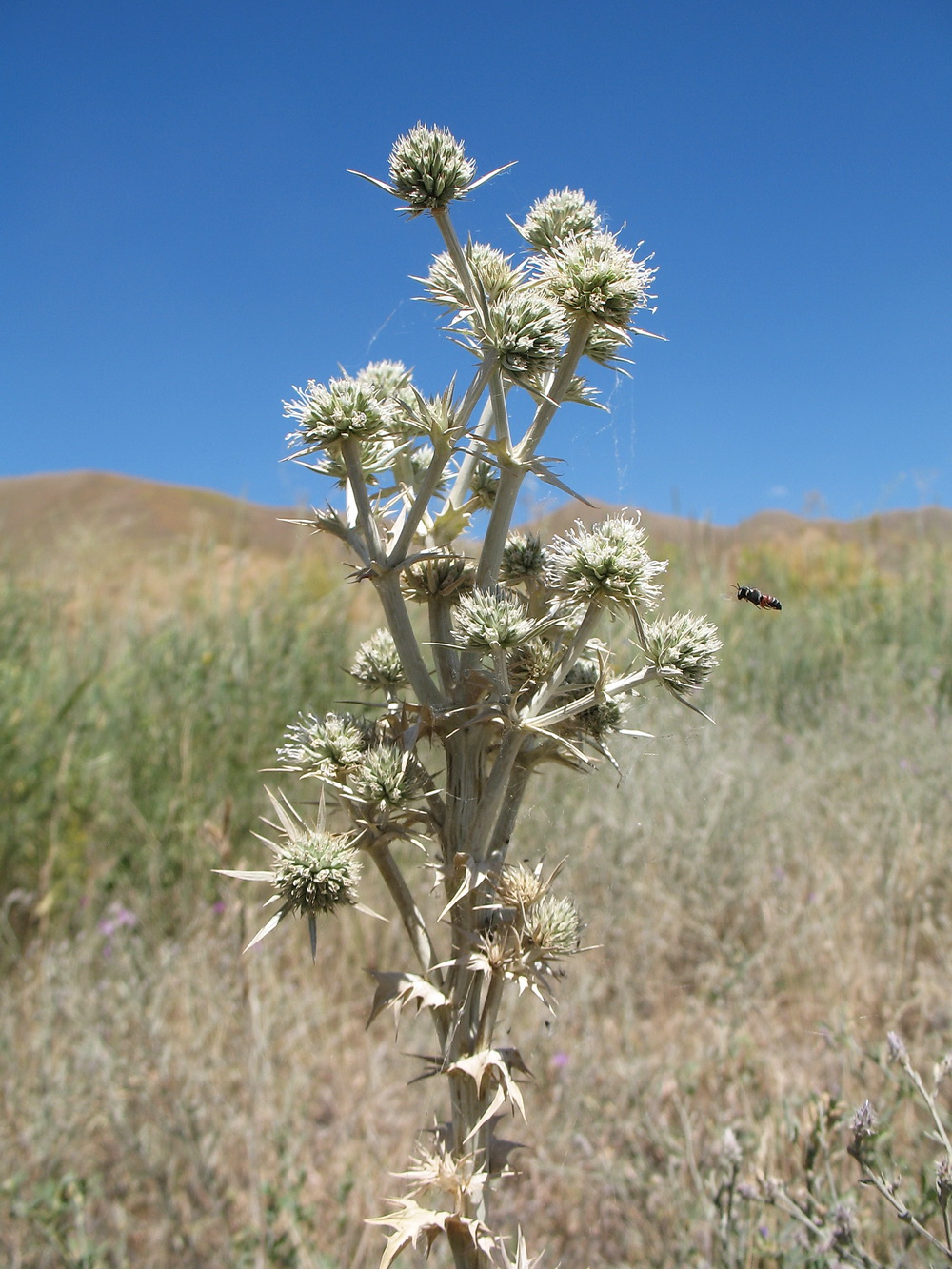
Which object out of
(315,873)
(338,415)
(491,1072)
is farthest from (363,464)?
(491,1072)

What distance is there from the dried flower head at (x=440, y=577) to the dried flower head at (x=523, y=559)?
11cm

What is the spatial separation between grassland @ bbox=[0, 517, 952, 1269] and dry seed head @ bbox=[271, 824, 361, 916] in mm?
857

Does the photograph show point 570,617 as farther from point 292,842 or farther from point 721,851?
point 721,851

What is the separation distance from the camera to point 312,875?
4.49 ft

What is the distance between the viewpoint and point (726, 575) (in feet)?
37.3

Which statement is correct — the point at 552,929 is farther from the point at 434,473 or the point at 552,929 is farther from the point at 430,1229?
the point at 434,473

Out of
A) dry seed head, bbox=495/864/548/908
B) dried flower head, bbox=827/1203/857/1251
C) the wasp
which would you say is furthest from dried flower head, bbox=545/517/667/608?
dried flower head, bbox=827/1203/857/1251

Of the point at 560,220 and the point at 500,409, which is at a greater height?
the point at 560,220

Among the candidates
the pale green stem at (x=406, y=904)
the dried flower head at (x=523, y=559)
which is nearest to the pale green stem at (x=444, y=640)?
the dried flower head at (x=523, y=559)

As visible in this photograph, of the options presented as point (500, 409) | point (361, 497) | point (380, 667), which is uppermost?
point (500, 409)

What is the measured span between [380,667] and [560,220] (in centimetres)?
96

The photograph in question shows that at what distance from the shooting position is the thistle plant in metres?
1.35

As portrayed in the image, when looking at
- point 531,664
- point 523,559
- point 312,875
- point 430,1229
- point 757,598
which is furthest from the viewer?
point 757,598

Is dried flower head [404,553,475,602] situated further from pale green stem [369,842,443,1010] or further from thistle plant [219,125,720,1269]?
pale green stem [369,842,443,1010]
